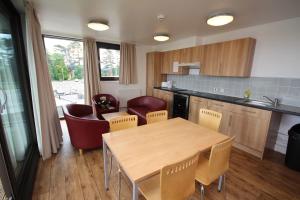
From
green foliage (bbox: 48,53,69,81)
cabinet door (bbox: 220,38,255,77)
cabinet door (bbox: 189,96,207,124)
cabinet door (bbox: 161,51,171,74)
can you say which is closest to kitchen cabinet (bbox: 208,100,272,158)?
cabinet door (bbox: 189,96,207,124)

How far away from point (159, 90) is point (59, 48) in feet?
10.8

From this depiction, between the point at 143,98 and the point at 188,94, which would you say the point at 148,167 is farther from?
the point at 143,98

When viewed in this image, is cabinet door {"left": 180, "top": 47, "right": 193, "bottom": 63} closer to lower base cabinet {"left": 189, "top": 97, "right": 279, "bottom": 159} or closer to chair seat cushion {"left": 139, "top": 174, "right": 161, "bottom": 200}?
lower base cabinet {"left": 189, "top": 97, "right": 279, "bottom": 159}

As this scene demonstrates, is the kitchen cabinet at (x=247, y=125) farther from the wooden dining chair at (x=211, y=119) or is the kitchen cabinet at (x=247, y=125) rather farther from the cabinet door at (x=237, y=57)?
the cabinet door at (x=237, y=57)

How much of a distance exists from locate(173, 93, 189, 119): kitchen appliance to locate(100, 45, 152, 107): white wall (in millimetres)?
1720

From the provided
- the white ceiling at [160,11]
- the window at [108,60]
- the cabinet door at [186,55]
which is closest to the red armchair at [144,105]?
the window at [108,60]

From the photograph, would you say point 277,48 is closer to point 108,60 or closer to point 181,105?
point 181,105

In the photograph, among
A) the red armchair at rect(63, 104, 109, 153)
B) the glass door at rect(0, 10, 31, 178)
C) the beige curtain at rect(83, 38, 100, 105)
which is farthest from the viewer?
the beige curtain at rect(83, 38, 100, 105)

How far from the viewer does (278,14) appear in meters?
2.38

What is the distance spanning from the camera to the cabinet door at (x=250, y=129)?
8.32 ft

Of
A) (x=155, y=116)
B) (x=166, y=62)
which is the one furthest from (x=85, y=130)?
(x=166, y=62)

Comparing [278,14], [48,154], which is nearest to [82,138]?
[48,154]

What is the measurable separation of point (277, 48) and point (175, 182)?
3226 millimetres

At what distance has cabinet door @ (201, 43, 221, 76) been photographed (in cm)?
336
